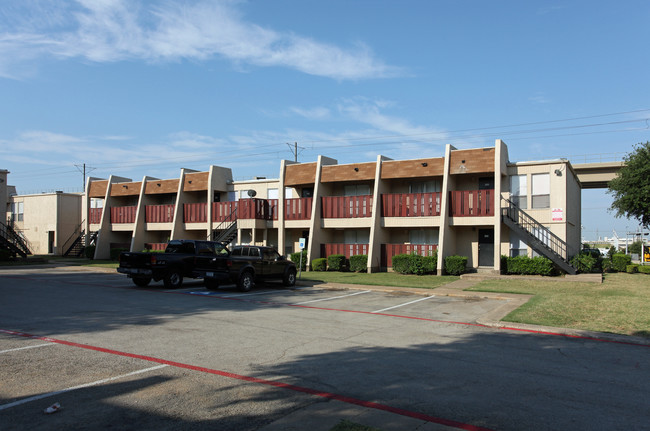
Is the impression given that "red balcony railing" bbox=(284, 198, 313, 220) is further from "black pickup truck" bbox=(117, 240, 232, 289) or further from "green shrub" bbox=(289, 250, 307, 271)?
"black pickup truck" bbox=(117, 240, 232, 289)

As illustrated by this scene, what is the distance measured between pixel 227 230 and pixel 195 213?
407 cm

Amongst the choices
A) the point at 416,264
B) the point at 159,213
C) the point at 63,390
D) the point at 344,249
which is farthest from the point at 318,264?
the point at 63,390

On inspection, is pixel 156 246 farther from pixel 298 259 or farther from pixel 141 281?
pixel 141 281

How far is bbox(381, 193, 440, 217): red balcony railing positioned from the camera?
2725cm

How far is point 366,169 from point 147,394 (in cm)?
2452

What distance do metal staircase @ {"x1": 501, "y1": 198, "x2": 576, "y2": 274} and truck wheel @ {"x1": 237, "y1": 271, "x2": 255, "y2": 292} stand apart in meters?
14.0

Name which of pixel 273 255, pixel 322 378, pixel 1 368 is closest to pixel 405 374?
pixel 322 378

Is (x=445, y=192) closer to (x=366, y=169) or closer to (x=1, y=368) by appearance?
(x=366, y=169)

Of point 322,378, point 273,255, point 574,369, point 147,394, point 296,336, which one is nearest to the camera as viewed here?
point 147,394

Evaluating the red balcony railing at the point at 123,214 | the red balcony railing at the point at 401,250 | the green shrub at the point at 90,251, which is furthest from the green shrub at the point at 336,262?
the green shrub at the point at 90,251

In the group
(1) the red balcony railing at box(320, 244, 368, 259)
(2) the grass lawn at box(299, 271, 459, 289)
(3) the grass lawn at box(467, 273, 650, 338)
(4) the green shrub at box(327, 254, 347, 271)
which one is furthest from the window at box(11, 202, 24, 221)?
(3) the grass lawn at box(467, 273, 650, 338)

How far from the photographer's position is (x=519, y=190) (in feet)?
86.1

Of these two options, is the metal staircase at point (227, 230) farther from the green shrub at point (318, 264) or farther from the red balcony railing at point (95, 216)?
the red balcony railing at point (95, 216)

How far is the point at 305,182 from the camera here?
31.5 metres
